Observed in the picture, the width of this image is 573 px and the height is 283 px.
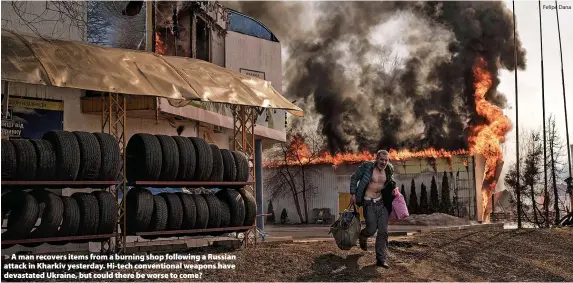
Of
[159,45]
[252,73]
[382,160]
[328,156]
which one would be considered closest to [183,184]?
[382,160]

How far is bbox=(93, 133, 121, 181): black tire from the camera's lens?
12.0m

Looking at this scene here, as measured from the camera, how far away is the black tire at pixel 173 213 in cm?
1282

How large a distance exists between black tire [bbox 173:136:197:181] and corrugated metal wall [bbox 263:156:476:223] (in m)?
26.5

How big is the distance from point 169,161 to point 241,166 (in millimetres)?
1937

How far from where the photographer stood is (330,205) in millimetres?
41969

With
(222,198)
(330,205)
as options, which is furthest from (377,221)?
(330,205)

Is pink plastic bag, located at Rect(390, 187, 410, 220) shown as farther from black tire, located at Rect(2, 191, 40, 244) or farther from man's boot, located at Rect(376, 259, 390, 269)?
black tire, located at Rect(2, 191, 40, 244)

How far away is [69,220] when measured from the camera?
11.3m

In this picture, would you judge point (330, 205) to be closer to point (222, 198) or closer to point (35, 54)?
point (222, 198)

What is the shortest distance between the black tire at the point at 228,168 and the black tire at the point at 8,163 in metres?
4.37

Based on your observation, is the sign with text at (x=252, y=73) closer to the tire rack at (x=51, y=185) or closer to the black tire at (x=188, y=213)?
the black tire at (x=188, y=213)

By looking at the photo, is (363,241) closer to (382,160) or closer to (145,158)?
(382,160)

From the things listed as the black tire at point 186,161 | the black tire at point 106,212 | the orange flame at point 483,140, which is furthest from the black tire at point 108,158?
the orange flame at point 483,140

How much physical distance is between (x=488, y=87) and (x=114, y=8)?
101 feet
